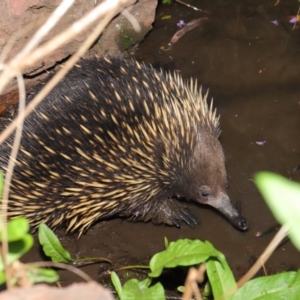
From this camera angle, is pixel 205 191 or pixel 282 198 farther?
pixel 205 191

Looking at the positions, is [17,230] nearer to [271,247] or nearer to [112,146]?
[271,247]

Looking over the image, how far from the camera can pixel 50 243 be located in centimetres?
272

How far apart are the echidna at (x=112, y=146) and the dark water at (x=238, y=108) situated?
35cm

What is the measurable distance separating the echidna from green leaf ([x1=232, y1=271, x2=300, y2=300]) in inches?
33.6

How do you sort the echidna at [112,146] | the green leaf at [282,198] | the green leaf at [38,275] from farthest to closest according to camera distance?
the echidna at [112,146]
the green leaf at [38,275]
the green leaf at [282,198]

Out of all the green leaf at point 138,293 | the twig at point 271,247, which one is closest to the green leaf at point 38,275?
the twig at point 271,247

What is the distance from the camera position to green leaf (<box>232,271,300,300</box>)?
2324 millimetres

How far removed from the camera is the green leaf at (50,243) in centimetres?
267

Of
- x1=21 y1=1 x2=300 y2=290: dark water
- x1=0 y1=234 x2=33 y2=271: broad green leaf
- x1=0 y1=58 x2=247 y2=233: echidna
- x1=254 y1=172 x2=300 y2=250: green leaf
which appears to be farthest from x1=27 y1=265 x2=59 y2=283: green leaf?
x1=21 y1=1 x2=300 y2=290: dark water

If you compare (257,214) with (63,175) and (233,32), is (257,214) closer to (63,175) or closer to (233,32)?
(63,175)

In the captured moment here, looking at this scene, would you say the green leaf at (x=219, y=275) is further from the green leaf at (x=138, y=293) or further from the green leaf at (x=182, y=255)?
the green leaf at (x=138, y=293)

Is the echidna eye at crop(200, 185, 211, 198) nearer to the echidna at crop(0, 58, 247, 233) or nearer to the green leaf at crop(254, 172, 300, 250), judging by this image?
the echidna at crop(0, 58, 247, 233)

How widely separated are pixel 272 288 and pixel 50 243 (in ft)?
3.56

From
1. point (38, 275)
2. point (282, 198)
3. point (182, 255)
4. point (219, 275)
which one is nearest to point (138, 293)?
point (182, 255)
